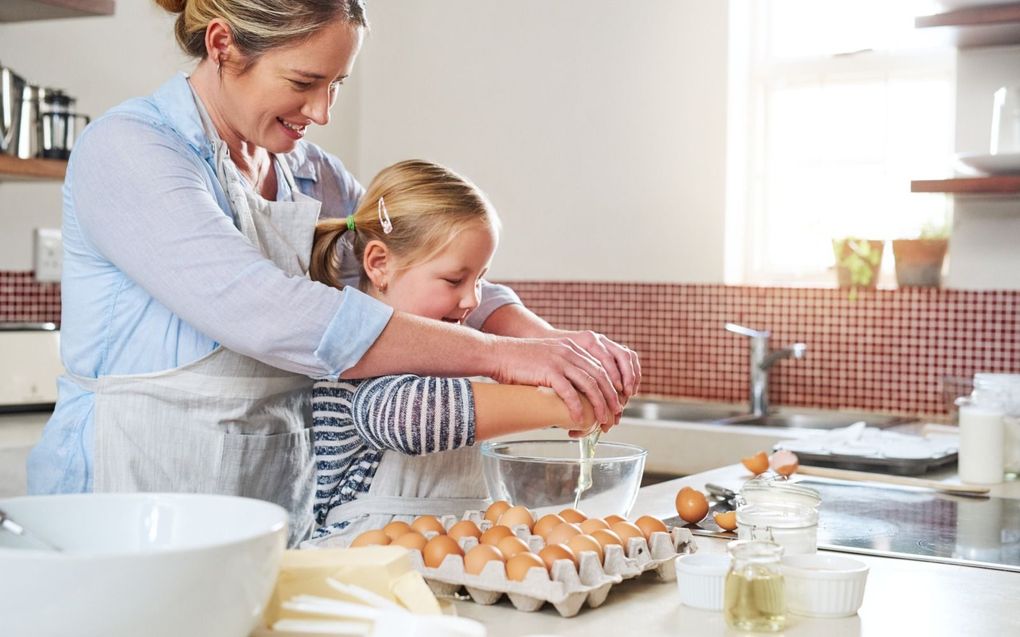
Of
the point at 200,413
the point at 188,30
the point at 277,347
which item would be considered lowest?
the point at 200,413

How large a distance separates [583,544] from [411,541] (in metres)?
0.17

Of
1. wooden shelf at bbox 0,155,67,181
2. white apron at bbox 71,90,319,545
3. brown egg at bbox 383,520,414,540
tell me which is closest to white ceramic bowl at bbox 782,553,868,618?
brown egg at bbox 383,520,414,540

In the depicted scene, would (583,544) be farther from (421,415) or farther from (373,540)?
(421,415)

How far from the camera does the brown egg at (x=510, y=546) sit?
1.12 m

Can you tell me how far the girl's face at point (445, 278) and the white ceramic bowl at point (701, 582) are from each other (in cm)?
64

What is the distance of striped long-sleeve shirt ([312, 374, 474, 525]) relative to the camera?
1387 mm

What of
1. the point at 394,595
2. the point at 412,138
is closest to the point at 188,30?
the point at 394,595

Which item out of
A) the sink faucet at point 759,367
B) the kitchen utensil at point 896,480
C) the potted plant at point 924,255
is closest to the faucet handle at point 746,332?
the sink faucet at point 759,367

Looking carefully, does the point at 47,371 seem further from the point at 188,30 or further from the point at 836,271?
the point at 836,271

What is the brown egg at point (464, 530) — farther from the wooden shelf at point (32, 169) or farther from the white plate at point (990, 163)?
the white plate at point (990, 163)

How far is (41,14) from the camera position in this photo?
2.89m

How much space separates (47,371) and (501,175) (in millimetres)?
1829

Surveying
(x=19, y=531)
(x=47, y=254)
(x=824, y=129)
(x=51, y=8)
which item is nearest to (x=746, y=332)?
(x=824, y=129)

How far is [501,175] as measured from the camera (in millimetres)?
4168
